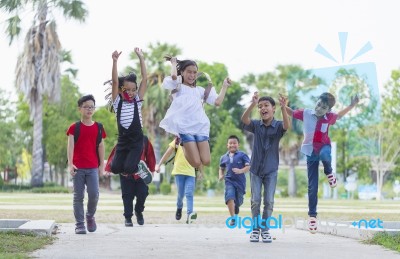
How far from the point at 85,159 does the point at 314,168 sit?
315 centimetres

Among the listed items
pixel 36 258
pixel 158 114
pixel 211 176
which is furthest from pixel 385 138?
pixel 36 258

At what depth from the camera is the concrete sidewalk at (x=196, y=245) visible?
8359 millimetres

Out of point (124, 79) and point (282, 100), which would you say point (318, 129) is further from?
point (124, 79)

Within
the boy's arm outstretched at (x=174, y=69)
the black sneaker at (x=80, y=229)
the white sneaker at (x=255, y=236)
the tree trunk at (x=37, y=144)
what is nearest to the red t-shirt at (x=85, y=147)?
the black sneaker at (x=80, y=229)

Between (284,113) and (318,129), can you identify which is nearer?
(284,113)

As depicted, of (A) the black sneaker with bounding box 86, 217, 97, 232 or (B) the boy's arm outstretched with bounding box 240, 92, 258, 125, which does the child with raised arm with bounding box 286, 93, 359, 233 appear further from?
(A) the black sneaker with bounding box 86, 217, 97, 232

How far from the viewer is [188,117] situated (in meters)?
10.4

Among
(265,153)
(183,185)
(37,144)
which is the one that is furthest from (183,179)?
(37,144)

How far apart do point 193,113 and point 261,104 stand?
0.88 metres

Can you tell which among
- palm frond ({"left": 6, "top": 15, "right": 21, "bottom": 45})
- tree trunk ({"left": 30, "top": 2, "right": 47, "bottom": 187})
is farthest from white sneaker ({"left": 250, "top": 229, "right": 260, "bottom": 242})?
tree trunk ({"left": 30, "top": 2, "right": 47, "bottom": 187})

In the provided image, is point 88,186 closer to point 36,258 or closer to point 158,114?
point 36,258

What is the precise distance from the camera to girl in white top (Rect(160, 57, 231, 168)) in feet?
33.9

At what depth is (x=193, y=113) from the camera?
34.2 feet

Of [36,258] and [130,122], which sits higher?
[130,122]
